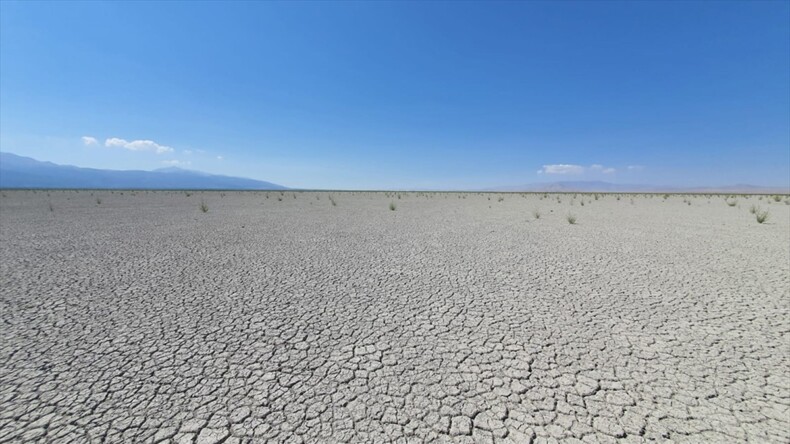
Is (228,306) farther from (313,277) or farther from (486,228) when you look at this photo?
(486,228)

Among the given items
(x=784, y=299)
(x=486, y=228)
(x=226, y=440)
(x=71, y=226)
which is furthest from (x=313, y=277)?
(x=71, y=226)

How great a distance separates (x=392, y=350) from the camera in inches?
104

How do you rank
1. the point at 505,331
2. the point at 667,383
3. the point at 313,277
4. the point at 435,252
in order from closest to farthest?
the point at 667,383
the point at 505,331
the point at 313,277
the point at 435,252

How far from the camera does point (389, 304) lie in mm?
3625

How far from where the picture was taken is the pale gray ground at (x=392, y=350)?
72.1 inches

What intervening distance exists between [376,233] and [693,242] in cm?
780

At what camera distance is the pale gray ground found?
1.83 metres

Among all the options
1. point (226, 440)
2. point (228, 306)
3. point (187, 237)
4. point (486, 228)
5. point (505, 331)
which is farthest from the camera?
point (486, 228)

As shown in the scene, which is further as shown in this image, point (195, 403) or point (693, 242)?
point (693, 242)

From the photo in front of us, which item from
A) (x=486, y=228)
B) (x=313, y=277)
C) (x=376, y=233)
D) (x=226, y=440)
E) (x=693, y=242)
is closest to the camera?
(x=226, y=440)

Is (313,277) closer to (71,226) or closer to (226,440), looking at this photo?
(226,440)

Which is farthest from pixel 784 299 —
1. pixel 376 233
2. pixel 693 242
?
pixel 376 233

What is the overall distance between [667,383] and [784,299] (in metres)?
3.20

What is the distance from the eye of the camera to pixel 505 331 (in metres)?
2.96
